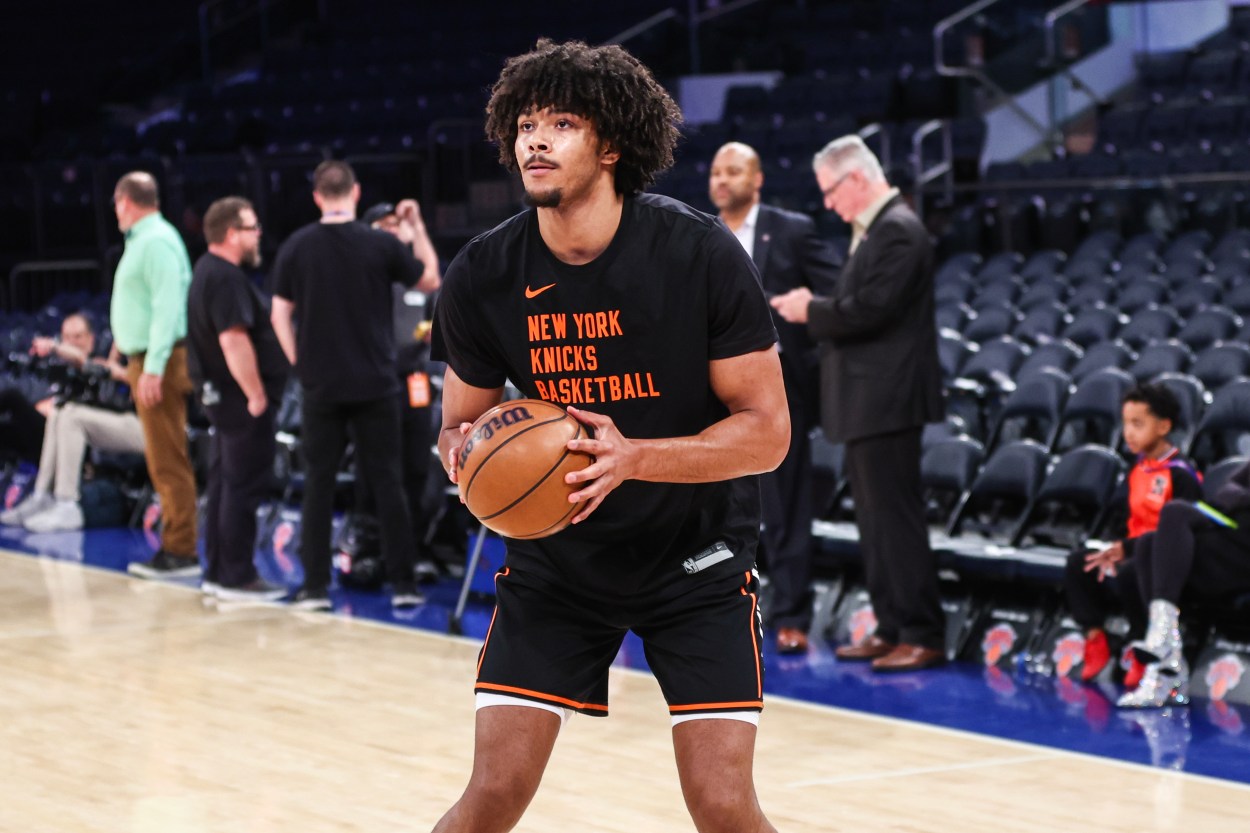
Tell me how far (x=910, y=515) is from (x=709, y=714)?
345cm

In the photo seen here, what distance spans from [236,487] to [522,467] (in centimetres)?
523

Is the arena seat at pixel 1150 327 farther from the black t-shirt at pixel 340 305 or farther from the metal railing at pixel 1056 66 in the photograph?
the metal railing at pixel 1056 66

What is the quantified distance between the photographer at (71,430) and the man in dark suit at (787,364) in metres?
4.41

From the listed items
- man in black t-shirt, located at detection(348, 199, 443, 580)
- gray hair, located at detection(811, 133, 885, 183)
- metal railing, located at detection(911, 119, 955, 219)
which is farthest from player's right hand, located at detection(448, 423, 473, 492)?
metal railing, located at detection(911, 119, 955, 219)

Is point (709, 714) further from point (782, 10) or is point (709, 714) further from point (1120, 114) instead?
point (782, 10)

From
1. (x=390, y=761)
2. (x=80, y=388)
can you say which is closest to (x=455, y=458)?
(x=390, y=761)

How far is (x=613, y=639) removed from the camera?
302 cm

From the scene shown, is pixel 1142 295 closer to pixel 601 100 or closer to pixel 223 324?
pixel 223 324

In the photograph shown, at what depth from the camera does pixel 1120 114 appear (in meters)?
14.5

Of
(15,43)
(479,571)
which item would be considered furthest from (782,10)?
(479,571)

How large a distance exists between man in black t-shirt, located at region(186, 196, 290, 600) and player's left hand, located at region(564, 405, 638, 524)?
5.02 meters

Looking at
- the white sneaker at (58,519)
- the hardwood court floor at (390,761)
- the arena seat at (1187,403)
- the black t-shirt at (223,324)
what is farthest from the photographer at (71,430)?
the arena seat at (1187,403)

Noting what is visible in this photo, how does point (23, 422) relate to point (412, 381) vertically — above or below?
below

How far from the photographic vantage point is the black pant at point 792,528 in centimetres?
654
